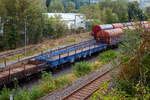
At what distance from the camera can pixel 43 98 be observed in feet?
36.8

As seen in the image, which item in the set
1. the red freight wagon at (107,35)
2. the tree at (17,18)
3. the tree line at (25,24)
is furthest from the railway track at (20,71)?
the tree at (17,18)

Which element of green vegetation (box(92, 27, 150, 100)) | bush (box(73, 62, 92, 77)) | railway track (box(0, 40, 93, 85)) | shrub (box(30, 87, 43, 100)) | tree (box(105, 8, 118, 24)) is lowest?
shrub (box(30, 87, 43, 100))

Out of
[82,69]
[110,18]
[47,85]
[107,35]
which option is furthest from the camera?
[110,18]

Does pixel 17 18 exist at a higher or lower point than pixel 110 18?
lower

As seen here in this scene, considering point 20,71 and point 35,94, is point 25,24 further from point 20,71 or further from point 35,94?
point 35,94

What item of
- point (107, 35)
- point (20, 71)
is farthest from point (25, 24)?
point (20, 71)

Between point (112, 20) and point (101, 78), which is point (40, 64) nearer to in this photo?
point (101, 78)

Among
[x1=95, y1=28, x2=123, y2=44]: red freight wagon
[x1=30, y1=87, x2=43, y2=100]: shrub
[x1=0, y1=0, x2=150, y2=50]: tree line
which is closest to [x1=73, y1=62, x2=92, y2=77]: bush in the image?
[x1=30, y1=87, x2=43, y2=100]: shrub

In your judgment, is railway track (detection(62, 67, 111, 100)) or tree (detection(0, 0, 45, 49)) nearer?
railway track (detection(62, 67, 111, 100))

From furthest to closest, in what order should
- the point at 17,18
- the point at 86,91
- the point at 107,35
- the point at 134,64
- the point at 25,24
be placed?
the point at 17,18 → the point at 107,35 → the point at 25,24 → the point at 86,91 → the point at 134,64

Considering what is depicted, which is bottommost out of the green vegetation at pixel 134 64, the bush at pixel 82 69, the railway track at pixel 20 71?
the bush at pixel 82 69

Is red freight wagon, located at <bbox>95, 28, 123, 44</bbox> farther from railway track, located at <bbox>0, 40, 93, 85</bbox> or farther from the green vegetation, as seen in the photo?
the green vegetation

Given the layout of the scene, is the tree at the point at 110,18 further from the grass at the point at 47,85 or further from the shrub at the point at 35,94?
the shrub at the point at 35,94

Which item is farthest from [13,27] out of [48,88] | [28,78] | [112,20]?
[112,20]
